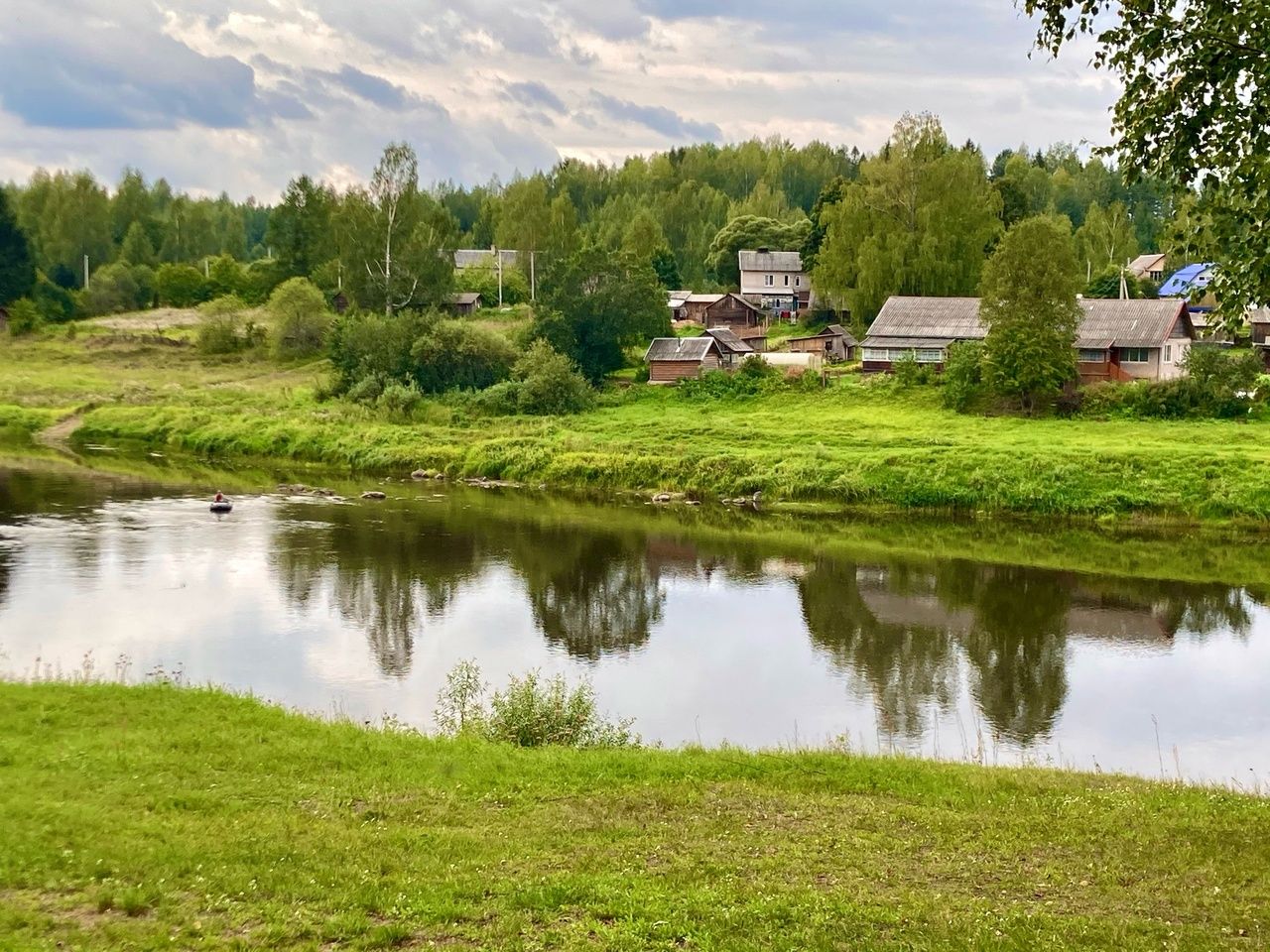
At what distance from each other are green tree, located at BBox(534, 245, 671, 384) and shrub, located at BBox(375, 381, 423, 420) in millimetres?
7204

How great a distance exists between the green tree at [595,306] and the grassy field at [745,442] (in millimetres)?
3051

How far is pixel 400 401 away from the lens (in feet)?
176

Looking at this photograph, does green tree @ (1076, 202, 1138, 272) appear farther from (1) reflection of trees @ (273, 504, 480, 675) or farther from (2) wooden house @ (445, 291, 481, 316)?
(1) reflection of trees @ (273, 504, 480, 675)

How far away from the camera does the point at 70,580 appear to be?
26906 millimetres

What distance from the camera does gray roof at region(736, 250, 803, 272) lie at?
82938 millimetres

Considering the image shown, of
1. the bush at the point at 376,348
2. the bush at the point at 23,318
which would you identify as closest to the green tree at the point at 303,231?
the bush at the point at 23,318

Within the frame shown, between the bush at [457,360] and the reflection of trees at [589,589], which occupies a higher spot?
the bush at [457,360]

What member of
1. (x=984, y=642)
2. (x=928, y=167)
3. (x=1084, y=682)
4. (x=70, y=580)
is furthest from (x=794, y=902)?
(x=928, y=167)

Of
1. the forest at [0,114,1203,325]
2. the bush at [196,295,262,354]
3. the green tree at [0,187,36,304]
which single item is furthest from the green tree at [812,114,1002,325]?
the green tree at [0,187,36,304]

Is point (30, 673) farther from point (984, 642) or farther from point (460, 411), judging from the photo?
point (460, 411)

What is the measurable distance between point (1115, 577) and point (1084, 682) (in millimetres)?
9815

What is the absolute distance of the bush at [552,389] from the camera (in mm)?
52812

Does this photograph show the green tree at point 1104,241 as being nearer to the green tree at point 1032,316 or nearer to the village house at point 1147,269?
the village house at point 1147,269

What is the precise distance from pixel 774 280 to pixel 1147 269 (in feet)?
91.1
